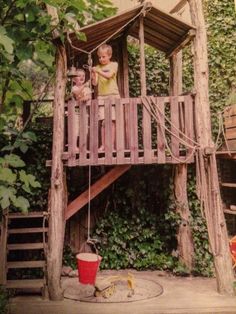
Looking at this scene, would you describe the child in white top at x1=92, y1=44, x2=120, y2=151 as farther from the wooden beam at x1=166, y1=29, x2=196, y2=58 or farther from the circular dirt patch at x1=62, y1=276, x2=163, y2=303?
the circular dirt patch at x1=62, y1=276, x2=163, y2=303

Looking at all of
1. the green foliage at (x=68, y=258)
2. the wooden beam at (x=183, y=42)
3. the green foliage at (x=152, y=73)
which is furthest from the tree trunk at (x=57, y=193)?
the green foliage at (x=152, y=73)

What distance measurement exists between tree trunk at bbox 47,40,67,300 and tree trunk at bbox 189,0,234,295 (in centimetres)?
242

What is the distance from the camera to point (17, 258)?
26.8 ft

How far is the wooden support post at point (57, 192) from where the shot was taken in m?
6.41

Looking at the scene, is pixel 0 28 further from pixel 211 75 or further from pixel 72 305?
pixel 211 75

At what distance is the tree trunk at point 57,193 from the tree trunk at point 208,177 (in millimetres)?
2419

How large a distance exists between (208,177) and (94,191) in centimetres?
213

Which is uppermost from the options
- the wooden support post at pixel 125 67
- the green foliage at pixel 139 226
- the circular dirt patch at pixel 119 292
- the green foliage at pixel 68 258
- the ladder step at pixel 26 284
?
the wooden support post at pixel 125 67

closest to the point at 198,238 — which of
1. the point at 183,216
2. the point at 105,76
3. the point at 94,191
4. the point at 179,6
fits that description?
the point at 183,216

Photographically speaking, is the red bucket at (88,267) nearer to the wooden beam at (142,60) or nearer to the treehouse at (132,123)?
the treehouse at (132,123)

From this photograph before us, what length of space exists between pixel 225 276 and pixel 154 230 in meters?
2.26

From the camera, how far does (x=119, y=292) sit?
6.71 m

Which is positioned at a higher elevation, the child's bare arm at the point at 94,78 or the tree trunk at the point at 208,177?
the child's bare arm at the point at 94,78

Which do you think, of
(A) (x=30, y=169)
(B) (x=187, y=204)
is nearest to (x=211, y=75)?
(B) (x=187, y=204)
